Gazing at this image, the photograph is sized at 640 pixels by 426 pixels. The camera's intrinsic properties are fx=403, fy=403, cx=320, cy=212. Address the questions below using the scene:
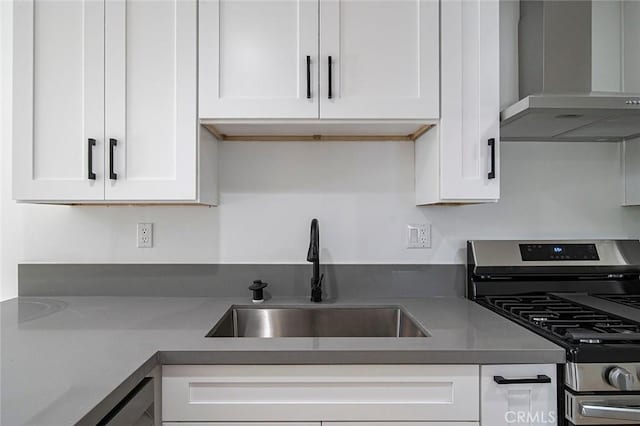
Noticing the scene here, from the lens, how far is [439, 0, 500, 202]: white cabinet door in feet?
4.86

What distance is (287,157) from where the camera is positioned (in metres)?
1.81

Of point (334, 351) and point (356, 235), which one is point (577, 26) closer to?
point (356, 235)

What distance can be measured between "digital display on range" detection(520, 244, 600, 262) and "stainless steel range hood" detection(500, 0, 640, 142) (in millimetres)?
478

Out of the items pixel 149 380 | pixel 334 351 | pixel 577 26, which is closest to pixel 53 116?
pixel 149 380

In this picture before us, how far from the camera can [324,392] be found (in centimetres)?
114

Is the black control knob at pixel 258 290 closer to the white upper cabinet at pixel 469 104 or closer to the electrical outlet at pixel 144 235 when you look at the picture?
the electrical outlet at pixel 144 235

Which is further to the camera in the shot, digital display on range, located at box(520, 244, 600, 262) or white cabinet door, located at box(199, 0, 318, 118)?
digital display on range, located at box(520, 244, 600, 262)

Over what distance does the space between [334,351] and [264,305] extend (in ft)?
2.01

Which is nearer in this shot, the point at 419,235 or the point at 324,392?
the point at 324,392

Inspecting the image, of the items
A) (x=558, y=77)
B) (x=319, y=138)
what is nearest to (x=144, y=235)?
(x=319, y=138)

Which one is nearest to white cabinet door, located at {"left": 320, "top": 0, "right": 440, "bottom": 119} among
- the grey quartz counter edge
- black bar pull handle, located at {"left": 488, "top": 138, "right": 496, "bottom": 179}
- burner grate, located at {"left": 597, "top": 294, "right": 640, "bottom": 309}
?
black bar pull handle, located at {"left": 488, "top": 138, "right": 496, "bottom": 179}

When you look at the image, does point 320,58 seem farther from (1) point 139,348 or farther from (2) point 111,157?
(1) point 139,348

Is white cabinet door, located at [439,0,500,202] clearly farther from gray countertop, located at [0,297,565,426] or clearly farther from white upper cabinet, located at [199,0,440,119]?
gray countertop, located at [0,297,565,426]

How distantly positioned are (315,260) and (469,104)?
0.84 m
